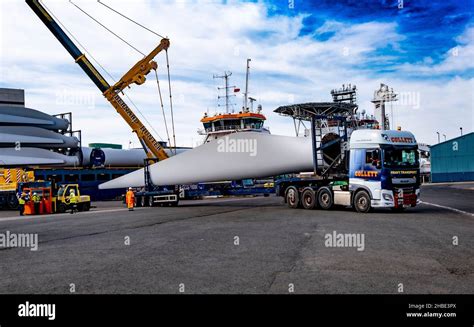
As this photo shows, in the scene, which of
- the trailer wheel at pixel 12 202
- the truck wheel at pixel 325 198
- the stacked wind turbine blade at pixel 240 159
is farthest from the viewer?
the trailer wheel at pixel 12 202

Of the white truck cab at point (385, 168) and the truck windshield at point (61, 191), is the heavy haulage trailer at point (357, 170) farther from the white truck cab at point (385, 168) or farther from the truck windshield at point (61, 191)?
the truck windshield at point (61, 191)

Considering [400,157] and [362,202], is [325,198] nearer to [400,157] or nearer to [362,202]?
[362,202]

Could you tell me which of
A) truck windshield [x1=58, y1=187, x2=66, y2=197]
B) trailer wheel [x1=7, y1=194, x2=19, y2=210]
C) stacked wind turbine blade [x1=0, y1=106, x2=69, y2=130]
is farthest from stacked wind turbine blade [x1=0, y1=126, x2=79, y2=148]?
truck windshield [x1=58, y1=187, x2=66, y2=197]

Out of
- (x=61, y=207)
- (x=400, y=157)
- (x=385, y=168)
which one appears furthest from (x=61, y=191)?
(x=400, y=157)

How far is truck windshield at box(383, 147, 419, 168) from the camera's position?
17.8 m

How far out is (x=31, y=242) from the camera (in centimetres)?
1230

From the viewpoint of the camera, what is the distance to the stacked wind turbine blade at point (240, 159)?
21812 mm

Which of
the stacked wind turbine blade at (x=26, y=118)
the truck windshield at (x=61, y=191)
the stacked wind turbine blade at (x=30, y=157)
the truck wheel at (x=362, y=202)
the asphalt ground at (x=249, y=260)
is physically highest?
the stacked wind turbine blade at (x=26, y=118)

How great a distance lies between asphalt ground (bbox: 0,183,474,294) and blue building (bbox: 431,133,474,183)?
2219 inches

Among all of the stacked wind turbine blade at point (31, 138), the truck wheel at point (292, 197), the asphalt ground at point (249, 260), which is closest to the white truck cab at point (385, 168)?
the asphalt ground at point (249, 260)

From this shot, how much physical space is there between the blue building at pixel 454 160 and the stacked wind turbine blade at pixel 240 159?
171 feet

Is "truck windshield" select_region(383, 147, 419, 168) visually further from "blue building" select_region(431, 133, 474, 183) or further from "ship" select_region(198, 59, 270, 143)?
"blue building" select_region(431, 133, 474, 183)
